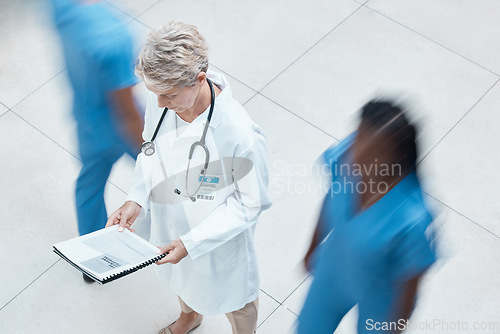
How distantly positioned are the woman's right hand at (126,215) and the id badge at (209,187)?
0.93 feet

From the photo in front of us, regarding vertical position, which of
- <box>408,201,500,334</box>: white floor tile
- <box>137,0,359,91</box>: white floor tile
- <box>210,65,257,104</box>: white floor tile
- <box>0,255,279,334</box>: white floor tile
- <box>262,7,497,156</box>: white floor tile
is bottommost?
<box>408,201,500,334</box>: white floor tile

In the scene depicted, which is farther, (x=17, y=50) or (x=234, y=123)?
(x=17, y=50)

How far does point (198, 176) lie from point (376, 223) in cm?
54

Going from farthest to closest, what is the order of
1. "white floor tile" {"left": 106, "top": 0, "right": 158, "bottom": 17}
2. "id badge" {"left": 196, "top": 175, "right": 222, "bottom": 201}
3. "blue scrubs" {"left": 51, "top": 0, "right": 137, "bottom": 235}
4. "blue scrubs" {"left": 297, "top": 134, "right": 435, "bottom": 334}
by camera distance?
1. "white floor tile" {"left": 106, "top": 0, "right": 158, "bottom": 17}
2. "blue scrubs" {"left": 51, "top": 0, "right": 137, "bottom": 235}
3. "id badge" {"left": 196, "top": 175, "right": 222, "bottom": 201}
4. "blue scrubs" {"left": 297, "top": 134, "right": 435, "bottom": 334}

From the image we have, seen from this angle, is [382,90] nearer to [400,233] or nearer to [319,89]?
[319,89]

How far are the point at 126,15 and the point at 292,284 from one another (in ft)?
6.57

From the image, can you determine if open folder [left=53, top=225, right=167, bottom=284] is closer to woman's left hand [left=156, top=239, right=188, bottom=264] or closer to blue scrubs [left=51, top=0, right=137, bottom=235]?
woman's left hand [left=156, top=239, right=188, bottom=264]

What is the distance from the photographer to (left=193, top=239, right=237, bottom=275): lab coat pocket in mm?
1996

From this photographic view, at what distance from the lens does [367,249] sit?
1.77m

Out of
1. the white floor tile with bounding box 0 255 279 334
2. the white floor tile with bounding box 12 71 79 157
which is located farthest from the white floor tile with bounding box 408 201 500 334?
the white floor tile with bounding box 12 71 79 157


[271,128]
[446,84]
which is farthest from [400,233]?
[446,84]

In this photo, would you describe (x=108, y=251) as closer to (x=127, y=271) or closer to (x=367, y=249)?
(x=127, y=271)

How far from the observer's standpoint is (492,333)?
2.59 metres

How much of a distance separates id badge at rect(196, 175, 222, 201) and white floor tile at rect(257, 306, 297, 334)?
93 centimetres
